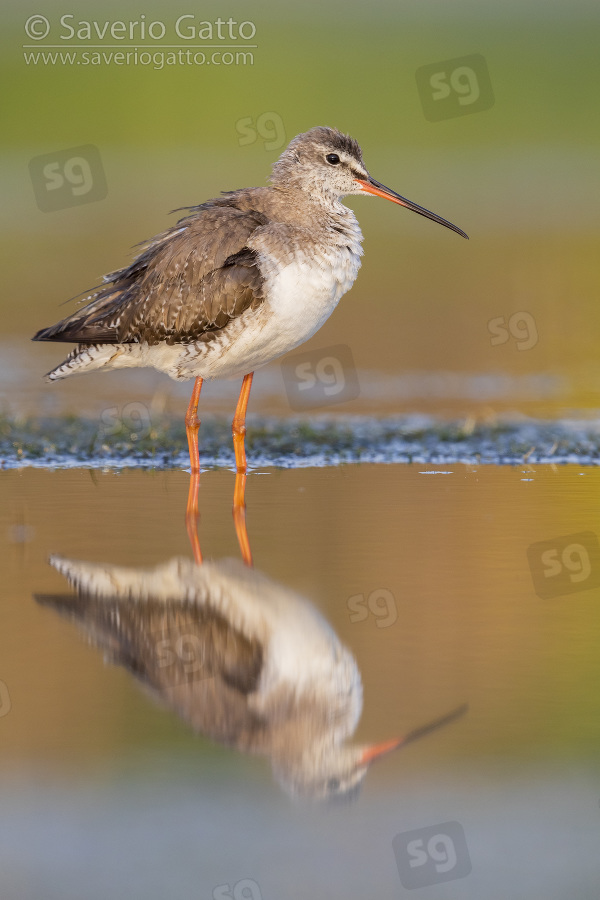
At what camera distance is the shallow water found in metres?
3.83

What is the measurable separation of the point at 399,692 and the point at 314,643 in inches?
22.4

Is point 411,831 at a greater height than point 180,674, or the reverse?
point 180,674

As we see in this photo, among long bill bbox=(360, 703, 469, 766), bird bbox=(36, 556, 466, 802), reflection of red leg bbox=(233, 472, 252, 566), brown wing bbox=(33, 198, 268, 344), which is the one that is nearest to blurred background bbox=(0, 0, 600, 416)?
brown wing bbox=(33, 198, 268, 344)

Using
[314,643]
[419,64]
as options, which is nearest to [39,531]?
[314,643]

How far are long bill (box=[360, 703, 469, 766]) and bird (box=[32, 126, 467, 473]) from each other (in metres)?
4.13

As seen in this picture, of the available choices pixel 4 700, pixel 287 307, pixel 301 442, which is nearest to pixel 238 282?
pixel 287 307

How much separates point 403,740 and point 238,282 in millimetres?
4408

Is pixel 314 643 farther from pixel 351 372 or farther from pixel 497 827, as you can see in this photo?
pixel 351 372

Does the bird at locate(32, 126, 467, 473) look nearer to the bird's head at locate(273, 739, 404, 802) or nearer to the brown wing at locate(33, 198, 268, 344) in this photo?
the brown wing at locate(33, 198, 268, 344)

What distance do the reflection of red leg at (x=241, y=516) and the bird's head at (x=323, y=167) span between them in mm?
1934

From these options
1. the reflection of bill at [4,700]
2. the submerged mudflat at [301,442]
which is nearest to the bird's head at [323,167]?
the submerged mudflat at [301,442]

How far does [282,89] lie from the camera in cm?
3800

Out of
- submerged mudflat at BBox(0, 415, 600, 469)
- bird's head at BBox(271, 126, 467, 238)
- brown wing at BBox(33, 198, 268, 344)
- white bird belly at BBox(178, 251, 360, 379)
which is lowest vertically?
submerged mudflat at BBox(0, 415, 600, 469)

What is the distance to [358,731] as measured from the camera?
4547 millimetres
